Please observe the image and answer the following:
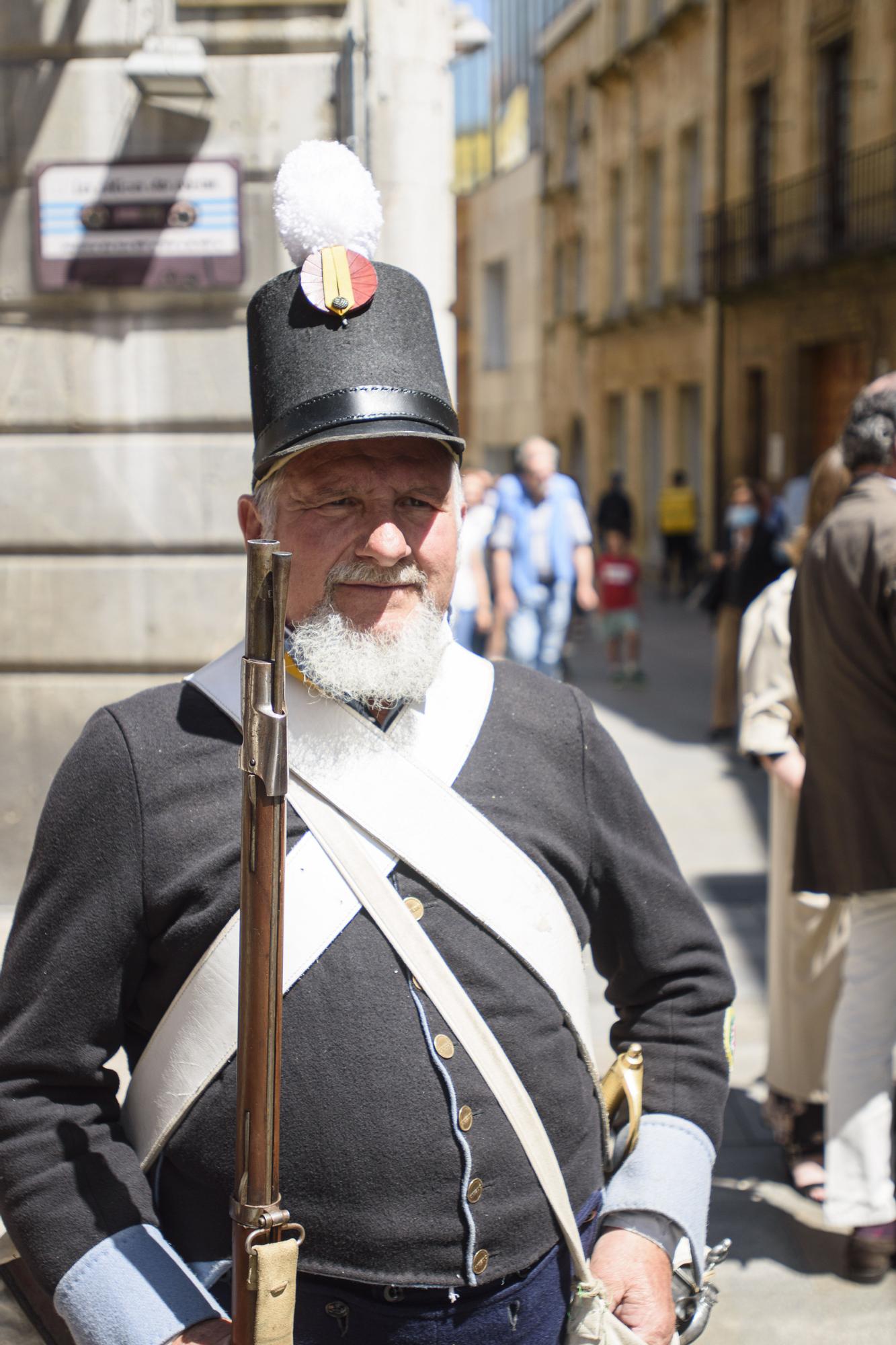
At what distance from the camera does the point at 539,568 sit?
32.7 feet

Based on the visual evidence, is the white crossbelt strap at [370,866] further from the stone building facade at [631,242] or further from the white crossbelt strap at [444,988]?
the stone building facade at [631,242]

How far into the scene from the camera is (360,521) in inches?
71.5

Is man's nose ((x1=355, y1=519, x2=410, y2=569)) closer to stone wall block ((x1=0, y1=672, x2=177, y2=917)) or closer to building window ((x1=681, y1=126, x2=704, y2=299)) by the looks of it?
stone wall block ((x1=0, y1=672, x2=177, y2=917))

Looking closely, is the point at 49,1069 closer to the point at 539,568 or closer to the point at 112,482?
the point at 112,482

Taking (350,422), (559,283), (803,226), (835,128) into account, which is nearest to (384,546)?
(350,422)

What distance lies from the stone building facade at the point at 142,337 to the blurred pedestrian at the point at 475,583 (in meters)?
3.51

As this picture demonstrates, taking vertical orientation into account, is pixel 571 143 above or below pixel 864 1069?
above

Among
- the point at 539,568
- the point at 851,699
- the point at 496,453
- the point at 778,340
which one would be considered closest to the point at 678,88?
the point at 778,340

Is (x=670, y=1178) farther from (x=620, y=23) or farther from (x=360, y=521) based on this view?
(x=620, y=23)

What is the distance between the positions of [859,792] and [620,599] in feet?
30.0

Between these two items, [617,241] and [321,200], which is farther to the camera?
[617,241]

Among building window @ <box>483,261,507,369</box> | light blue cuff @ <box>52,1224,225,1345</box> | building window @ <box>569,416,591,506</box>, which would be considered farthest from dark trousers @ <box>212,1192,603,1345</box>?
building window @ <box>483,261,507,369</box>

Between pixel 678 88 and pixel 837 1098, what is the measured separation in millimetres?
26673

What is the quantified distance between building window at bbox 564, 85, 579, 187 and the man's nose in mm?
33618
